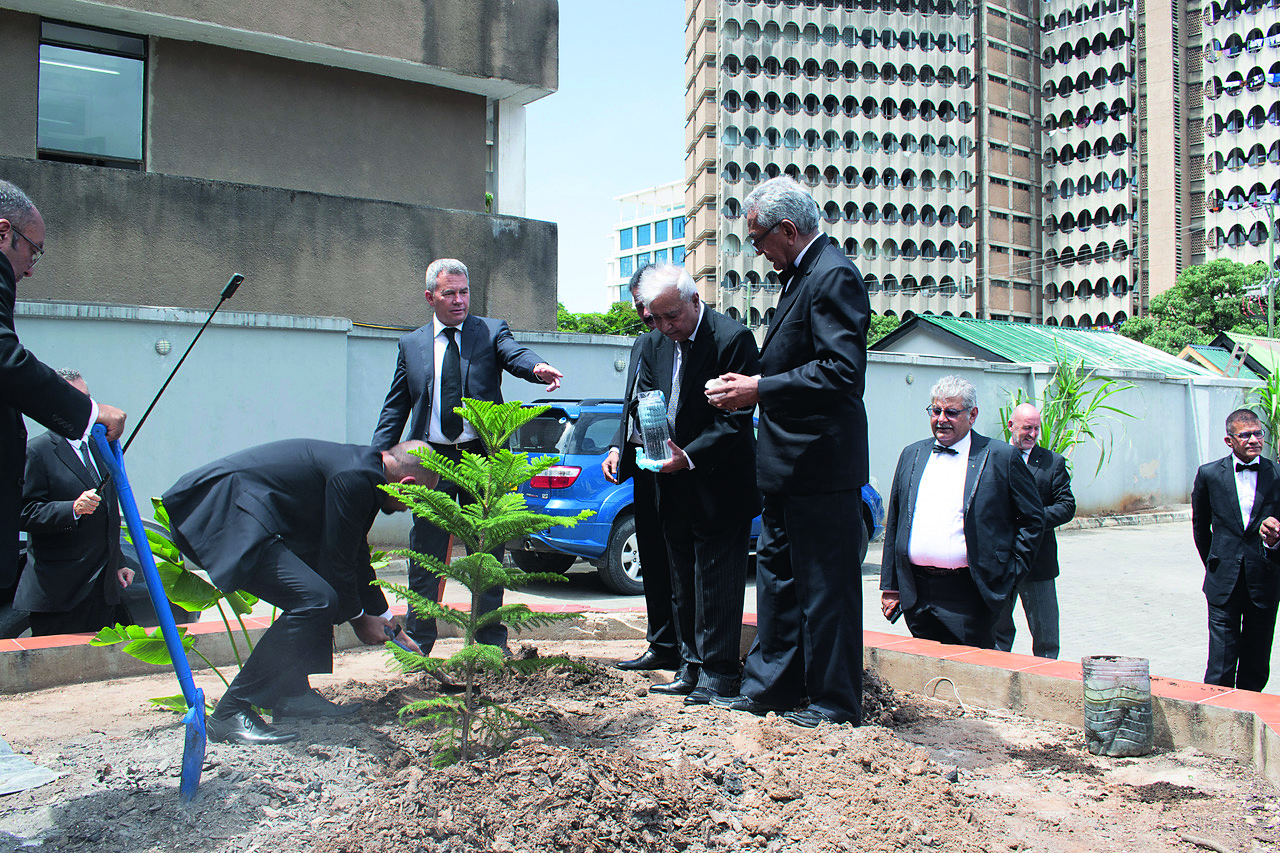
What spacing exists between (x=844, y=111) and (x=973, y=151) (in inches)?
457

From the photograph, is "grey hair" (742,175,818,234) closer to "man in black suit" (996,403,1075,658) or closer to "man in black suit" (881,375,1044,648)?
"man in black suit" (881,375,1044,648)

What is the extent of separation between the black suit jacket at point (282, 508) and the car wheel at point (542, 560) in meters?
6.38

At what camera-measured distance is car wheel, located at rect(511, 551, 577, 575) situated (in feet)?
33.2

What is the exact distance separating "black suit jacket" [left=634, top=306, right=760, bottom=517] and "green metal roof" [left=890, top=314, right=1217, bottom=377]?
17.3m

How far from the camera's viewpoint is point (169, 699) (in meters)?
3.37

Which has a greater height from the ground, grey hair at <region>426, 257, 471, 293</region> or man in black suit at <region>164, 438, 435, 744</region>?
grey hair at <region>426, 257, 471, 293</region>

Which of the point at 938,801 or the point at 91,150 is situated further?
the point at 91,150

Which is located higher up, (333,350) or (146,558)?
(333,350)

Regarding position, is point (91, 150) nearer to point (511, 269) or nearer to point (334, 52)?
point (334, 52)

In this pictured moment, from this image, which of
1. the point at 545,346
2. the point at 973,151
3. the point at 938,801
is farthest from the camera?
the point at 973,151

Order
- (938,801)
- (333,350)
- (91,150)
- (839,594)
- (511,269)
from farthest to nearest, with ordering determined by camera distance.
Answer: (511,269)
(91,150)
(333,350)
(839,594)
(938,801)

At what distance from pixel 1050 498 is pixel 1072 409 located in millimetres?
11460

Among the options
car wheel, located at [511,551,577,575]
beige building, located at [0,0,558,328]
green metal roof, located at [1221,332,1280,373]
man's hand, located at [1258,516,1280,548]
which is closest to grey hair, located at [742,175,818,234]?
man's hand, located at [1258,516,1280,548]

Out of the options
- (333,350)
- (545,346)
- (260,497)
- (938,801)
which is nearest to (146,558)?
(260,497)
